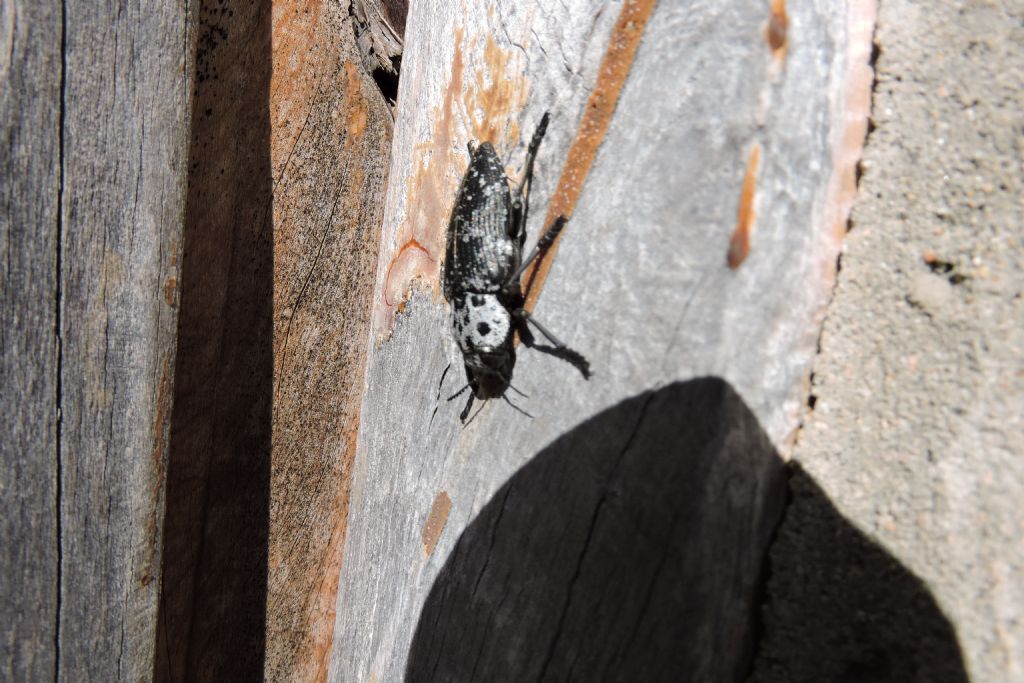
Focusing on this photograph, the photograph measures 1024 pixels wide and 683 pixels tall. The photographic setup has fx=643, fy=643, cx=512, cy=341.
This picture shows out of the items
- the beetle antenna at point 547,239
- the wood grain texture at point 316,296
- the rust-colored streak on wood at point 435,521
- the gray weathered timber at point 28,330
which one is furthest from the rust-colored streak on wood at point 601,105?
the gray weathered timber at point 28,330

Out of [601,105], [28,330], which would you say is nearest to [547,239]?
[601,105]

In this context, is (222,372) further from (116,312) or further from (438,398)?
(438,398)

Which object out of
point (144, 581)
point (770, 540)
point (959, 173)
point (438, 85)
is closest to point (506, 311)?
point (438, 85)

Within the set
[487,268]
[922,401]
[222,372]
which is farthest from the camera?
[222,372]

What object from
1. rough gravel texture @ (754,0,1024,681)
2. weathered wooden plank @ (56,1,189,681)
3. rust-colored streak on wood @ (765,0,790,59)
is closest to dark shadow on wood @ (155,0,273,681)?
weathered wooden plank @ (56,1,189,681)

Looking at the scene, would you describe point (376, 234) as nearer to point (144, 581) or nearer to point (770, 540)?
point (144, 581)

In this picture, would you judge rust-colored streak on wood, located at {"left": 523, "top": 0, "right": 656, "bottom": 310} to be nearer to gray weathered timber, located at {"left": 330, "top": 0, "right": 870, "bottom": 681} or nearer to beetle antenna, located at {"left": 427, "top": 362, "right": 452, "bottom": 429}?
gray weathered timber, located at {"left": 330, "top": 0, "right": 870, "bottom": 681}
